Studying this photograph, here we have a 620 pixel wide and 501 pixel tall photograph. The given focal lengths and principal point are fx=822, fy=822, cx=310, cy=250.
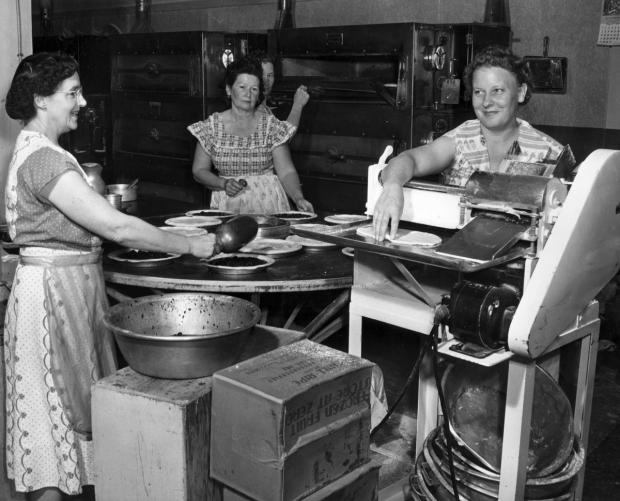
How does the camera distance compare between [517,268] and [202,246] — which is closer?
[517,268]

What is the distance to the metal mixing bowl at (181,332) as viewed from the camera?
A: 229 centimetres

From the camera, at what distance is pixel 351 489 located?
7.84ft

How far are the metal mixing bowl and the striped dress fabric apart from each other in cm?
146

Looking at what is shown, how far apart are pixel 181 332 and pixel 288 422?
0.66 m

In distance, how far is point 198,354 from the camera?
231 cm

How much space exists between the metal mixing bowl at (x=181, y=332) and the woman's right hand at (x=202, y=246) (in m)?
0.35

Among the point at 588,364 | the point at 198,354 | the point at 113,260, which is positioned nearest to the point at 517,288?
the point at 588,364

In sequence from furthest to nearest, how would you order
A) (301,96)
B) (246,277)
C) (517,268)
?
(301,96)
(246,277)
(517,268)

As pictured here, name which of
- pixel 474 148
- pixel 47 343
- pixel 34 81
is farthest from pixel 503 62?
pixel 47 343

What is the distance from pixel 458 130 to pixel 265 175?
6.21 feet

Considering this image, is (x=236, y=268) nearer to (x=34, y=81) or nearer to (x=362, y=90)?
(x=34, y=81)

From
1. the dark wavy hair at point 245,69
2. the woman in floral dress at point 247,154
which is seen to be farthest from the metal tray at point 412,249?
the dark wavy hair at point 245,69

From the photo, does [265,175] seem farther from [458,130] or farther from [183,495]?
[183,495]

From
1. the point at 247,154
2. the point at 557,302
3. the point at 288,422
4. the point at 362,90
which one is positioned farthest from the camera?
the point at 362,90
